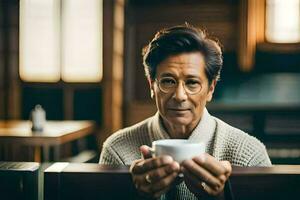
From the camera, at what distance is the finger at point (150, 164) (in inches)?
32.4

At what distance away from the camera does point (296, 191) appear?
0.87 metres

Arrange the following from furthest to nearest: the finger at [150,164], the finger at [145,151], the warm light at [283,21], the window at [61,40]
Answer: the warm light at [283,21] < the window at [61,40] < the finger at [145,151] < the finger at [150,164]

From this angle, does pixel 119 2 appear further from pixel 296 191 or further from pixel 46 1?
pixel 296 191

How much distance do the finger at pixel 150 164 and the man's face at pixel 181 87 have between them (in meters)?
0.45

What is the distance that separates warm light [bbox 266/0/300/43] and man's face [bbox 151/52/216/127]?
5191 mm

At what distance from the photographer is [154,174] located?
0.83 metres

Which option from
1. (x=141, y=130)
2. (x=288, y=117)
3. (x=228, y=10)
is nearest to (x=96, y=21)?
(x=228, y=10)

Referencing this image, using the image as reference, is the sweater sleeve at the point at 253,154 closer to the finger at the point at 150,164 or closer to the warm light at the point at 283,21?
the finger at the point at 150,164

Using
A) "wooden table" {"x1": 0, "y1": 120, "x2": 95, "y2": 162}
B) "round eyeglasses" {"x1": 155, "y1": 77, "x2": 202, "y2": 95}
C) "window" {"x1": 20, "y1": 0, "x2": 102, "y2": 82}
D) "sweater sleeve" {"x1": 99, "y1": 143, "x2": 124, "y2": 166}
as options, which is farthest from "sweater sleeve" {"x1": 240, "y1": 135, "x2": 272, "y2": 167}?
"window" {"x1": 20, "y1": 0, "x2": 102, "y2": 82}

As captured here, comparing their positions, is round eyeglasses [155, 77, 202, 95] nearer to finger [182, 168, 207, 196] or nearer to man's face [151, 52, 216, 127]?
man's face [151, 52, 216, 127]

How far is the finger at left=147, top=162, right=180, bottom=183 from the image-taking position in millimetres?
824

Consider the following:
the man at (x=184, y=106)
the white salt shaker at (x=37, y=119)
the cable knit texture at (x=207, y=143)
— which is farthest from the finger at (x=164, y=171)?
the white salt shaker at (x=37, y=119)

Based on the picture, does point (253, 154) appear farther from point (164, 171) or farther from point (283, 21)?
point (283, 21)

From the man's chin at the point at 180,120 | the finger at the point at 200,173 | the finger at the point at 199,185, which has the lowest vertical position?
the finger at the point at 199,185
